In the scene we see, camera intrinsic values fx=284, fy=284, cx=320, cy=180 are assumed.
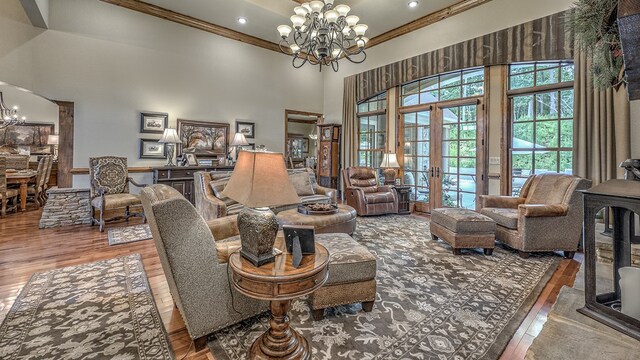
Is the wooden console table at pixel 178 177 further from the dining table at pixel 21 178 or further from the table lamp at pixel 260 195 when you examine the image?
the table lamp at pixel 260 195

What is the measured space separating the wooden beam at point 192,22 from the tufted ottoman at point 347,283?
6018 mm

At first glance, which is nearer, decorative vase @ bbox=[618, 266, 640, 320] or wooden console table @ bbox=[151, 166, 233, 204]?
decorative vase @ bbox=[618, 266, 640, 320]

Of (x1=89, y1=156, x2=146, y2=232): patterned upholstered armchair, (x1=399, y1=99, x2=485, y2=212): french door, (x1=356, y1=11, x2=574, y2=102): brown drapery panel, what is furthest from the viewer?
(x1=399, y1=99, x2=485, y2=212): french door

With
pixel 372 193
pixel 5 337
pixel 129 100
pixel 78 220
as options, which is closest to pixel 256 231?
pixel 5 337

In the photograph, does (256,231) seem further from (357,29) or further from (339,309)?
(357,29)

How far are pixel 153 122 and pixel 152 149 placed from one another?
53cm

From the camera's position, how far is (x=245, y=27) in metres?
6.23

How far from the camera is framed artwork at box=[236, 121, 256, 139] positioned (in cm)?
668

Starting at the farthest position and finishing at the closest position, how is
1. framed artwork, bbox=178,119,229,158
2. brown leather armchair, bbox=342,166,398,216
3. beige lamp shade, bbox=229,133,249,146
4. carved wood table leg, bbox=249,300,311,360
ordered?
beige lamp shade, bbox=229,133,249,146
framed artwork, bbox=178,119,229,158
brown leather armchair, bbox=342,166,398,216
carved wood table leg, bbox=249,300,311,360

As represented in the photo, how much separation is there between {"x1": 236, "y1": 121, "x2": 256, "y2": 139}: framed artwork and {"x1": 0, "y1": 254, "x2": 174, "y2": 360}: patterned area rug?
4.43 m

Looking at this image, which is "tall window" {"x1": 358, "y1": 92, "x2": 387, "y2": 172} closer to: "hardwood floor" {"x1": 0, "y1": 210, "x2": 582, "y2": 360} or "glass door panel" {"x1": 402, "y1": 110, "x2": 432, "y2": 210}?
"glass door panel" {"x1": 402, "y1": 110, "x2": 432, "y2": 210}

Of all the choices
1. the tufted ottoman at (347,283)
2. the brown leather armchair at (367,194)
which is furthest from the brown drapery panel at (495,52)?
the tufted ottoman at (347,283)

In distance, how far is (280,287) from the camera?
1.40m

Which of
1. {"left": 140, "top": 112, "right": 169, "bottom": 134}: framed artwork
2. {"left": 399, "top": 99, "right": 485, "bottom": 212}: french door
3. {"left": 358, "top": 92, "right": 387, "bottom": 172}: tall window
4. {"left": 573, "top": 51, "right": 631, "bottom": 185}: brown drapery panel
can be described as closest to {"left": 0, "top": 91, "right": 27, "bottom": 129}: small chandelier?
{"left": 140, "top": 112, "right": 169, "bottom": 134}: framed artwork
